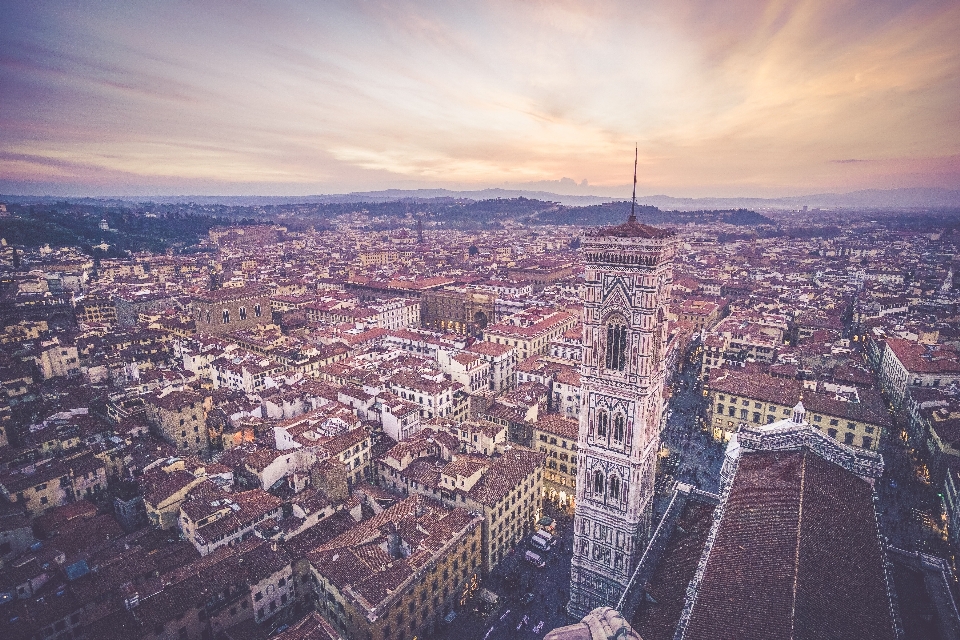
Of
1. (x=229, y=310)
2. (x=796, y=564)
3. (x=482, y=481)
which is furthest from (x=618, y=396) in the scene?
(x=229, y=310)

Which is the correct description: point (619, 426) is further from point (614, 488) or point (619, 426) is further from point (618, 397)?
point (614, 488)

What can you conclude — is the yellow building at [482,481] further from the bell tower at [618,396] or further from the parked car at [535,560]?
the bell tower at [618,396]

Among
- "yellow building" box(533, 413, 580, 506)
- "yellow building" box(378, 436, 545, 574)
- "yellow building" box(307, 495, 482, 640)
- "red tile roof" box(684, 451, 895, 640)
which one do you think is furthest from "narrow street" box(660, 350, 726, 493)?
"red tile roof" box(684, 451, 895, 640)

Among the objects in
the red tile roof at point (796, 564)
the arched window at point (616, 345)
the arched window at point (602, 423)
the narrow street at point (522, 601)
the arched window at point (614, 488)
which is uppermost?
the arched window at point (616, 345)

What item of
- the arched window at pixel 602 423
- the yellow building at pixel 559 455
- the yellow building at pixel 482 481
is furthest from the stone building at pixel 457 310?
the arched window at pixel 602 423

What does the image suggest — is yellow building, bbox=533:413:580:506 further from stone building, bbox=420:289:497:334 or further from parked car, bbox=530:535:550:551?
stone building, bbox=420:289:497:334

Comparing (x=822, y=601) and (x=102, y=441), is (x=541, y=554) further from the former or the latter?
(x=102, y=441)
